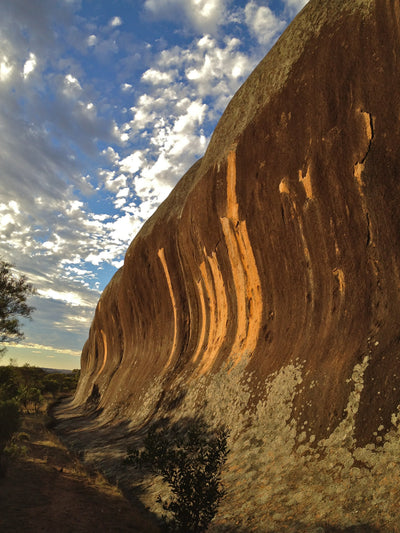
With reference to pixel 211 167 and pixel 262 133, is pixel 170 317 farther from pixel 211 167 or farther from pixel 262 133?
pixel 262 133

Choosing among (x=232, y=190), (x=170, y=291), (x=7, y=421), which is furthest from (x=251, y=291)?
(x=7, y=421)

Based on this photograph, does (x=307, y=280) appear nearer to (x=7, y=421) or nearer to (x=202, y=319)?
(x=202, y=319)

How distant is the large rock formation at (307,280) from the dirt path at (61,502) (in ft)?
2.96

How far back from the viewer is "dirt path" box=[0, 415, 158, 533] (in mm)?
5734

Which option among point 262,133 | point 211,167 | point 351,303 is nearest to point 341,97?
point 262,133

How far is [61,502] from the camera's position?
6977mm

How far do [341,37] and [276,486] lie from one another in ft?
28.7

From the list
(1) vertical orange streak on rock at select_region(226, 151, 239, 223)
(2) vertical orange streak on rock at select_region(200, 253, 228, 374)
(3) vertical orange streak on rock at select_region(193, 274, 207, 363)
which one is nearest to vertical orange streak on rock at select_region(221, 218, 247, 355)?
(1) vertical orange streak on rock at select_region(226, 151, 239, 223)

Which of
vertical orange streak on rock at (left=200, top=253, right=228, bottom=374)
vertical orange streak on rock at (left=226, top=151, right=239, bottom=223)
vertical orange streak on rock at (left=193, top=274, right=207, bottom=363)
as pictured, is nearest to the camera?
vertical orange streak on rock at (left=226, top=151, right=239, bottom=223)

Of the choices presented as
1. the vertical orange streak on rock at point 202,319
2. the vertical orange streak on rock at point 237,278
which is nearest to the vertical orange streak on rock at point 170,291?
the vertical orange streak on rock at point 202,319

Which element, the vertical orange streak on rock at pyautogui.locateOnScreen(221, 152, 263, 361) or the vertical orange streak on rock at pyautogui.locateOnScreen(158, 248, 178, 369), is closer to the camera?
the vertical orange streak on rock at pyautogui.locateOnScreen(221, 152, 263, 361)

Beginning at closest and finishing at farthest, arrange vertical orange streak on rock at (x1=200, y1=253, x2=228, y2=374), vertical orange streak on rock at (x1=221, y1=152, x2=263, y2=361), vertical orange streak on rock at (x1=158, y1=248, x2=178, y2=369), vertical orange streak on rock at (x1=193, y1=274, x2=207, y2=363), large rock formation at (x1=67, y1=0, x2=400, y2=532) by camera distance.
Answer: large rock formation at (x1=67, y1=0, x2=400, y2=532), vertical orange streak on rock at (x1=221, y1=152, x2=263, y2=361), vertical orange streak on rock at (x1=200, y1=253, x2=228, y2=374), vertical orange streak on rock at (x1=193, y1=274, x2=207, y2=363), vertical orange streak on rock at (x1=158, y1=248, x2=178, y2=369)

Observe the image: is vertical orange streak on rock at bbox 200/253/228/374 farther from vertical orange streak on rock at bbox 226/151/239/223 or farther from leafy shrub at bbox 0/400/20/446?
leafy shrub at bbox 0/400/20/446

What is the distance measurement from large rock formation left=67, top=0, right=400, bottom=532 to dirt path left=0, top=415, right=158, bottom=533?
2.96 ft
